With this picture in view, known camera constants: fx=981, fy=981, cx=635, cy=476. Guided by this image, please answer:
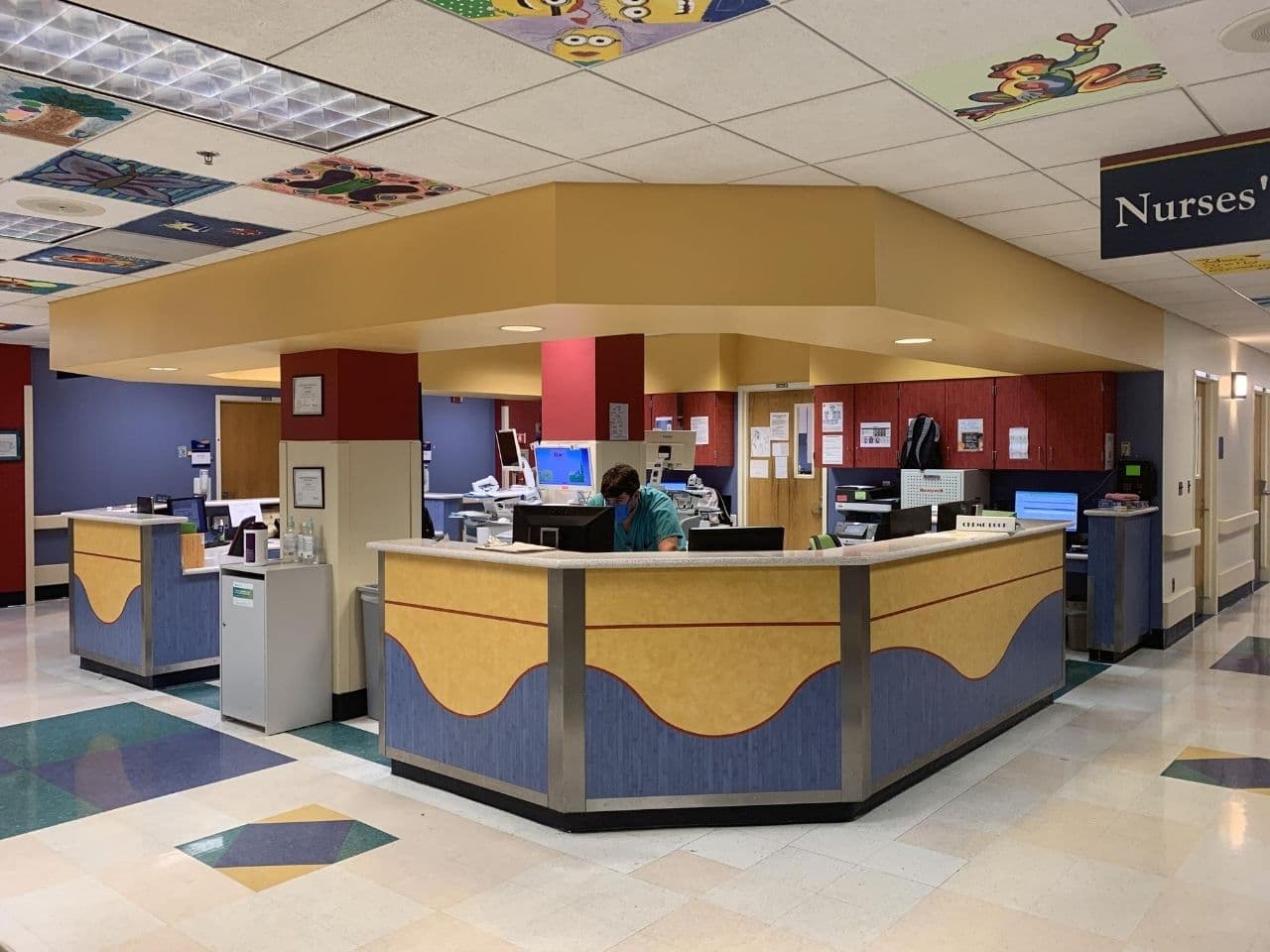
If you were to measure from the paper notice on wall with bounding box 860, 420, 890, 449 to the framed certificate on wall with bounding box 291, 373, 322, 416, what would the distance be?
5.30 m

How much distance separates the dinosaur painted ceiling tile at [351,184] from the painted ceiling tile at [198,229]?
75 cm

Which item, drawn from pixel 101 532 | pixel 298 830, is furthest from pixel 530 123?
pixel 101 532

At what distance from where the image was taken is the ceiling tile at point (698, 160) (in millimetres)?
3807

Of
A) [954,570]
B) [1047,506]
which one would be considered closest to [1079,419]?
[1047,506]

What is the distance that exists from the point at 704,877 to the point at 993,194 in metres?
3.34

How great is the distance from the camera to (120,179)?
4379mm

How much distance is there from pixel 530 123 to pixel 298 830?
3070mm

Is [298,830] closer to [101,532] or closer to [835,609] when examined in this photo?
[835,609]

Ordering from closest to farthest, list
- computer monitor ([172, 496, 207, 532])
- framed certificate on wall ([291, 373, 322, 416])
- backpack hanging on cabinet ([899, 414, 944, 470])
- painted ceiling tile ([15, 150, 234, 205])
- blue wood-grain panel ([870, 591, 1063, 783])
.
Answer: painted ceiling tile ([15, 150, 234, 205]) → blue wood-grain panel ([870, 591, 1063, 783]) → framed certificate on wall ([291, 373, 322, 416]) → computer monitor ([172, 496, 207, 532]) → backpack hanging on cabinet ([899, 414, 944, 470])

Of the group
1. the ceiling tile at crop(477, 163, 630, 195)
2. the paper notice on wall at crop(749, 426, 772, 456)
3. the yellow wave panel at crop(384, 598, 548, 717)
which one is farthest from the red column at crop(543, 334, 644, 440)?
the paper notice on wall at crop(749, 426, 772, 456)

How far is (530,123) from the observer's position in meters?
3.61

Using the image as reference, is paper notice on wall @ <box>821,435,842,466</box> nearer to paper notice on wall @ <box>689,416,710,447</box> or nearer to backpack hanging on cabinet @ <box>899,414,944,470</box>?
backpack hanging on cabinet @ <box>899,414,944,470</box>

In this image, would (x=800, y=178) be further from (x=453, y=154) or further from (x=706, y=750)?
(x=706, y=750)

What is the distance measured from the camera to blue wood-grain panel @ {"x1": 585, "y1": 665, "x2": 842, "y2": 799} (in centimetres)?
418
